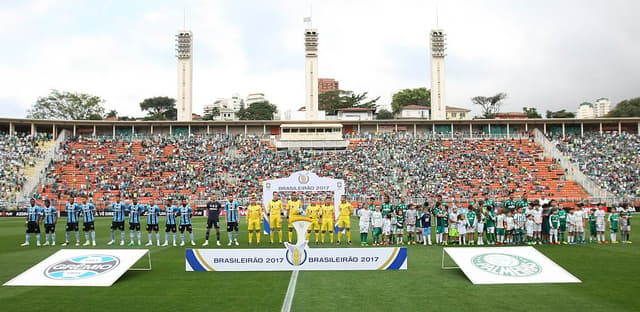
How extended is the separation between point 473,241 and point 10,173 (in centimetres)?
4071

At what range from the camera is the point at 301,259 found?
1102 centimetres

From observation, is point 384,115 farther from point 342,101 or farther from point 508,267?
point 508,267

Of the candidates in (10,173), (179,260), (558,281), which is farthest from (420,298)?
(10,173)

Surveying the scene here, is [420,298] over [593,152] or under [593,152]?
under

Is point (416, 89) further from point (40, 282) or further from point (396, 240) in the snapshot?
point (40, 282)

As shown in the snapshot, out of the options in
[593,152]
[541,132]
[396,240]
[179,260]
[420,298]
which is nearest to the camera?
[420,298]

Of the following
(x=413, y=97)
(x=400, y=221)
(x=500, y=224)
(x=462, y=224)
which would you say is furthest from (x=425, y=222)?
(x=413, y=97)

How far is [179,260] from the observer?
13703 millimetres

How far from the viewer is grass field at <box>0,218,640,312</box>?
28.3 feet

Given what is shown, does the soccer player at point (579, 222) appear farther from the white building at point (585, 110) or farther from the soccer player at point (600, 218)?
the white building at point (585, 110)

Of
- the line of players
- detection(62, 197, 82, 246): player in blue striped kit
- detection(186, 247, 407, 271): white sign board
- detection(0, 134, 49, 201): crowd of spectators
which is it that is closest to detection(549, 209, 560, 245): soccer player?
the line of players

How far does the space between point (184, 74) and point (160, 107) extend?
3952 cm

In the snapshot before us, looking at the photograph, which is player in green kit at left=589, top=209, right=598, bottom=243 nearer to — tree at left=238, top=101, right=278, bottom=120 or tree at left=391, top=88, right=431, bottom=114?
tree at left=238, top=101, right=278, bottom=120

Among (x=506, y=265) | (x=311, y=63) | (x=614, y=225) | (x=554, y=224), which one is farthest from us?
(x=311, y=63)
